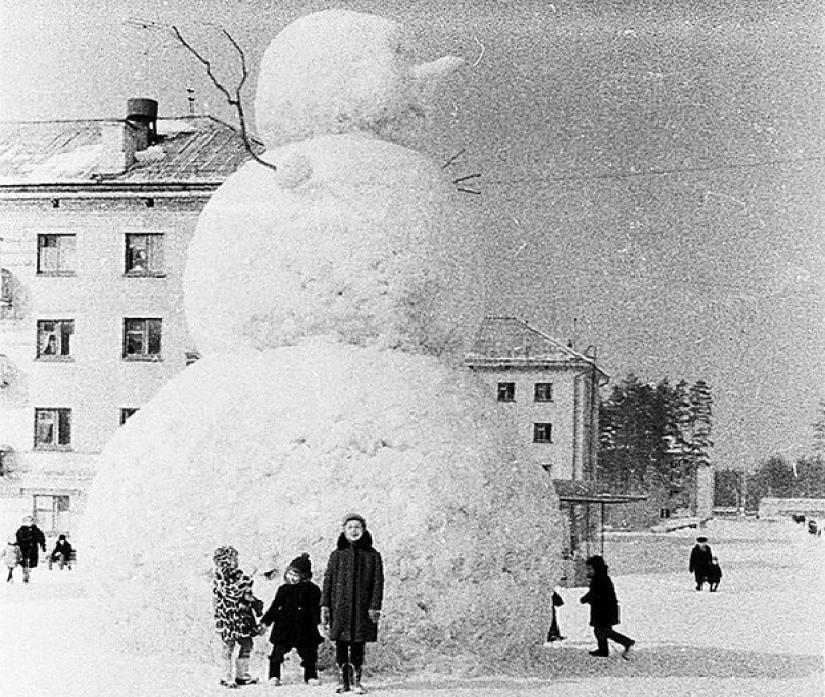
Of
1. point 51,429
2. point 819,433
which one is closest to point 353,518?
point 51,429

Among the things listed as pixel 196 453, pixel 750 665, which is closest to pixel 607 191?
pixel 750 665

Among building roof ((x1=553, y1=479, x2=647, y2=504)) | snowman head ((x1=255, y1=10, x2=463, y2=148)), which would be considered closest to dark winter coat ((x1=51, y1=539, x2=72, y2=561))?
building roof ((x1=553, y1=479, x2=647, y2=504))

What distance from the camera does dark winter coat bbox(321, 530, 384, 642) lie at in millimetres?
8719

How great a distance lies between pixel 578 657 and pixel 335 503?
3079 mm

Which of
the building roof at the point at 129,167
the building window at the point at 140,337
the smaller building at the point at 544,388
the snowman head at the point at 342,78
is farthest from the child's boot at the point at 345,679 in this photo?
the smaller building at the point at 544,388

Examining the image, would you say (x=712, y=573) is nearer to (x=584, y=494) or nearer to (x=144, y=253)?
(x=584, y=494)

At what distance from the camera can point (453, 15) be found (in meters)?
11.9

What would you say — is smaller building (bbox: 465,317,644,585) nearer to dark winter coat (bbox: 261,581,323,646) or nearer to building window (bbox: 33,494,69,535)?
building window (bbox: 33,494,69,535)

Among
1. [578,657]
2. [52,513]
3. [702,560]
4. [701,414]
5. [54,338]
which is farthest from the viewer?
[701,414]

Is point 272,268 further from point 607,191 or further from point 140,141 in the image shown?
point 140,141

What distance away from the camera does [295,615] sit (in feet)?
29.3

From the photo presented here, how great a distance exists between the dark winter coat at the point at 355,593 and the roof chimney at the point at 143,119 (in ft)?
46.2

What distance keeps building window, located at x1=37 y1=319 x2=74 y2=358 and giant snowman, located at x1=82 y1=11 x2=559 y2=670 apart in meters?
12.1

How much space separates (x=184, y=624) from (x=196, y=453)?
1.19m
